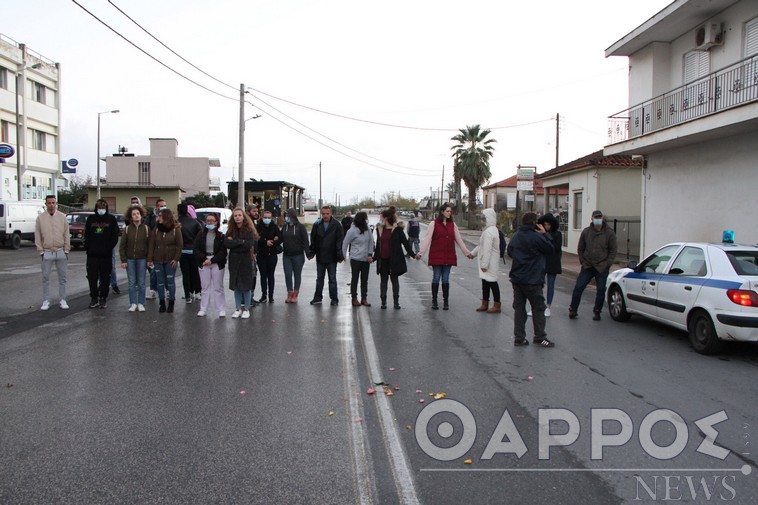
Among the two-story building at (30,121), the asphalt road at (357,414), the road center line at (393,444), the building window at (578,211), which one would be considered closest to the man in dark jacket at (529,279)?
the asphalt road at (357,414)

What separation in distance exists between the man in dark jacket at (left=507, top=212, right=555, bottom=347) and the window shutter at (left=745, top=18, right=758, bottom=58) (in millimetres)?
9932

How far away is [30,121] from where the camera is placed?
147 feet

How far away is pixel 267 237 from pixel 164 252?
1.92 m

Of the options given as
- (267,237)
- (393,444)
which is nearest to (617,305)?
(267,237)

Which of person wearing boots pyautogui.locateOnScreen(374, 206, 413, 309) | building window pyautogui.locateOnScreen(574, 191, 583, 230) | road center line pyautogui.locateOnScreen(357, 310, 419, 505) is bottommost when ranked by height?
road center line pyautogui.locateOnScreen(357, 310, 419, 505)

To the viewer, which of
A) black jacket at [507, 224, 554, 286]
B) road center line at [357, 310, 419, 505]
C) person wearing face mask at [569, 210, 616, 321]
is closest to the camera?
road center line at [357, 310, 419, 505]

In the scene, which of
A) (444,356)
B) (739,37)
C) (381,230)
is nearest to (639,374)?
(444,356)

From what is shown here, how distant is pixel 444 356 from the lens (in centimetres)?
752

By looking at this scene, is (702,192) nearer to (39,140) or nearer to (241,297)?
(241,297)

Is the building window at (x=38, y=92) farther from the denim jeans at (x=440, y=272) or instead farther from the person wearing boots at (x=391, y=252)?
the denim jeans at (x=440, y=272)

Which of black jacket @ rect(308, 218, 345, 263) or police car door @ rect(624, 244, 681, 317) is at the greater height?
black jacket @ rect(308, 218, 345, 263)

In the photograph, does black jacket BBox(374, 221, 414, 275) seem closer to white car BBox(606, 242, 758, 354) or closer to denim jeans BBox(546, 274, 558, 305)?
denim jeans BBox(546, 274, 558, 305)

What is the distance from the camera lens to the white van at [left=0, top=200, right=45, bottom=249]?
2622cm

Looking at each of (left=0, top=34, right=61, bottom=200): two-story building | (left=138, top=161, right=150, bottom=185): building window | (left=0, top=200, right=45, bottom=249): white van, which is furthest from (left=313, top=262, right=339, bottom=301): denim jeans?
(left=138, top=161, right=150, bottom=185): building window
